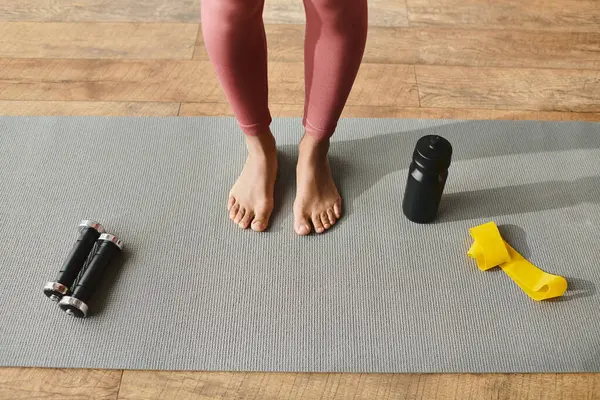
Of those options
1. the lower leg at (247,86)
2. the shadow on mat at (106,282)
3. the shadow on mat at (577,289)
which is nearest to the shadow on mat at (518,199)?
the shadow on mat at (577,289)

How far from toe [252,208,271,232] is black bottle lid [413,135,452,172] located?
13.7 inches

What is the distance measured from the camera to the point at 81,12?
1663 mm

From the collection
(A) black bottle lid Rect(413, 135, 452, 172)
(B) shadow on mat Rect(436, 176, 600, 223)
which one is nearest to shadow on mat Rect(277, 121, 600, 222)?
(B) shadow on mat Rect(436, 176, 600, 223)

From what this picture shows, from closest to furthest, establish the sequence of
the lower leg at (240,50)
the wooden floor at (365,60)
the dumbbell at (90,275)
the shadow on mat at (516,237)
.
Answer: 1. the lower leg at (240,50)
2. the dumbbell at (90,275)
3. the shadow on mat at (516,237)
4. the wooden floor at (365,60)

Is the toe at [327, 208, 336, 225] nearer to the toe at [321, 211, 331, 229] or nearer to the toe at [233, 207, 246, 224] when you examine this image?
the toe at [321, 211, 331, 229]

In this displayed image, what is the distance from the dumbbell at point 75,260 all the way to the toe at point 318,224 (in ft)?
1.47

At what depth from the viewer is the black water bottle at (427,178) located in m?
0.98

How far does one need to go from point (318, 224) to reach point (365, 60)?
2.01 feet

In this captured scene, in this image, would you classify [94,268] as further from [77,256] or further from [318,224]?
[318,224]

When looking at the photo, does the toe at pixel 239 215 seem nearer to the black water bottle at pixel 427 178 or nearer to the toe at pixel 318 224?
the toe at pixel 318 224

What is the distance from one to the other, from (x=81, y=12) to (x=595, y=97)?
154cm

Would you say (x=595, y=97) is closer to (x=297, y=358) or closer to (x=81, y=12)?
(x=297, y=358)

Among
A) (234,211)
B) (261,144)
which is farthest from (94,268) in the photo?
(261,144)

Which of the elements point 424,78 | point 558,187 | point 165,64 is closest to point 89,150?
point 165,64
